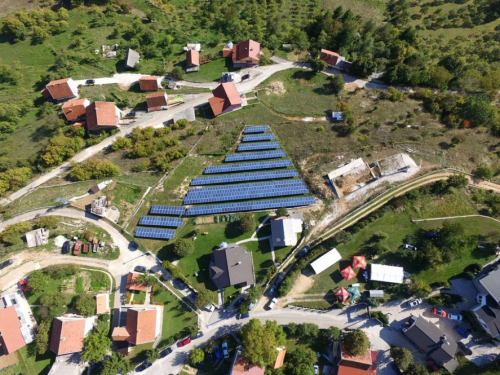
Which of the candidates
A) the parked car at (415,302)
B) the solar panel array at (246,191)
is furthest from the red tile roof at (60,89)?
the parked car at (415,302)

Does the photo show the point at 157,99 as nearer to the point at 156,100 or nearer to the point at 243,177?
the point at 156,100

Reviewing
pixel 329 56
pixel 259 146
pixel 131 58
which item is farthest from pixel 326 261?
pixel 131 58

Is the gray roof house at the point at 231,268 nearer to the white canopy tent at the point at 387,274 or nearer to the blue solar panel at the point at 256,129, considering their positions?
the white canopy tent at the point at 387,274

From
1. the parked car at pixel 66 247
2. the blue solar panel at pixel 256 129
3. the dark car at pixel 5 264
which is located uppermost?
the blue solar panel at pixel 256 129

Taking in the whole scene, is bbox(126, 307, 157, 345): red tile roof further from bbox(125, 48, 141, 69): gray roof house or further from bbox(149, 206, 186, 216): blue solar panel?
bbox(125, 48, 141, 69): gray roof house

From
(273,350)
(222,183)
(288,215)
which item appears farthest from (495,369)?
(222,183)

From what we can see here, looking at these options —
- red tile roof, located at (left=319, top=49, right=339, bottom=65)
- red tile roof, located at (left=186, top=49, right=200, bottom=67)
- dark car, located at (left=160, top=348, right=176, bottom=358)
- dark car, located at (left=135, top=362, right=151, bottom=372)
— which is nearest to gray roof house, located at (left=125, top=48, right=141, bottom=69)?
red tile roof, located at (left=186, top=49, right=200, bottom=67)
